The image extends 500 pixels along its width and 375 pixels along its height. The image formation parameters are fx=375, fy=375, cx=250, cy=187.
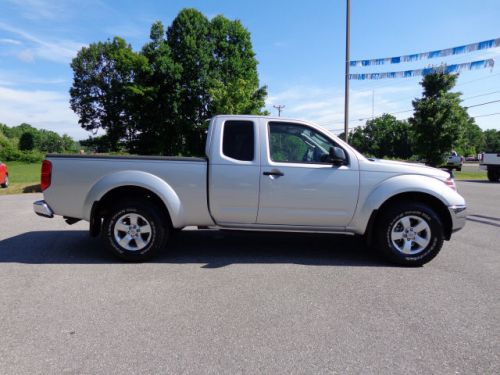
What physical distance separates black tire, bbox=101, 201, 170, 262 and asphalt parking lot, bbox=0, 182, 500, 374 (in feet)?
0.67

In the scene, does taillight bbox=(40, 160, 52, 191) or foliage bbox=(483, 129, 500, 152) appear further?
foliage bbox=(483, 129, 500, 152)

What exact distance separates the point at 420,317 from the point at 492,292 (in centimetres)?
121

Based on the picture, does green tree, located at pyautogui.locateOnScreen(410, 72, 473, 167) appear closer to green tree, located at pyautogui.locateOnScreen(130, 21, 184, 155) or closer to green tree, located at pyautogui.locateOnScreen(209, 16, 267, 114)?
green tree, located at pyautogui.locateOnScreen(209, 16, 267, 114)

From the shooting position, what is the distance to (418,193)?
4879 millimetres

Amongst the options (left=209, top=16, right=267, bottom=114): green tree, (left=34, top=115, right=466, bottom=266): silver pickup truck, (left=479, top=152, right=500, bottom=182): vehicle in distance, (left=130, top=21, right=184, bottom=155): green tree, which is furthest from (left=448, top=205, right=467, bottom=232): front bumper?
(left=130, top=21, right=184, bottom=155): green tree

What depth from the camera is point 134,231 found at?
4836 millimetres

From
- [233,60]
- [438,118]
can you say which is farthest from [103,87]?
[438,118]

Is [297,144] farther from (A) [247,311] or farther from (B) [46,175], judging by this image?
(B) [46,175]

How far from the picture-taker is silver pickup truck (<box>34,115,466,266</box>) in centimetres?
476

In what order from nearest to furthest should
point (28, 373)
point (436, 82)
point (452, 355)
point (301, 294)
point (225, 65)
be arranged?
point (28, 373) < point (452, 355) < point (301, 294) < point (436, 82) < point (225, 65)

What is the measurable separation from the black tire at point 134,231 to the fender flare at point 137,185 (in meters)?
0.23

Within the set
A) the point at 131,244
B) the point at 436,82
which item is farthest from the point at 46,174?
the point at 436,82

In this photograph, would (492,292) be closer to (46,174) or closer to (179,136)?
(46,174)

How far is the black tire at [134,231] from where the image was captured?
4.80m
